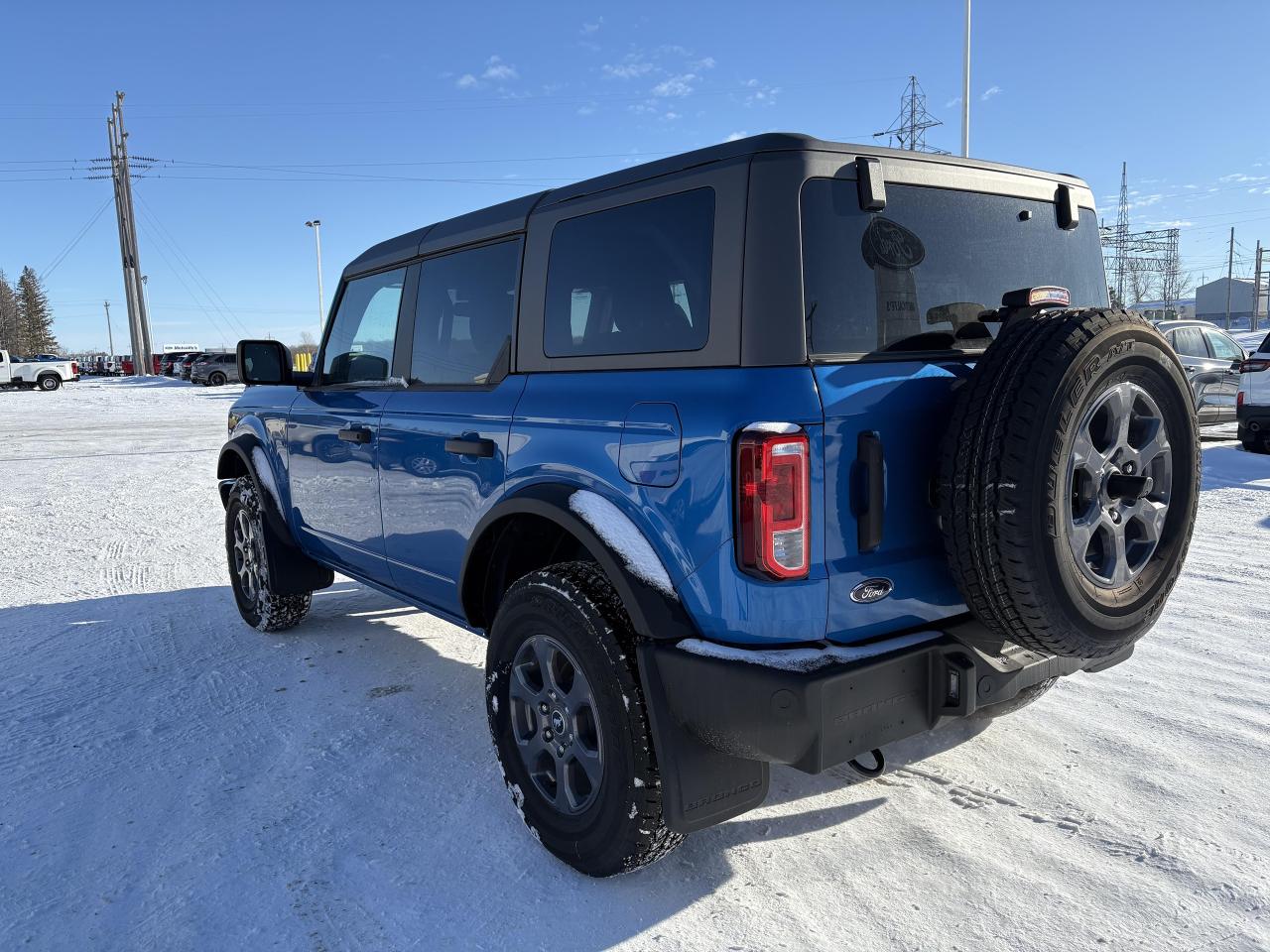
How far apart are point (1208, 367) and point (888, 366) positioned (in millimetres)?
13121

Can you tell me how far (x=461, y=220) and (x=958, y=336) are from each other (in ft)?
6.49

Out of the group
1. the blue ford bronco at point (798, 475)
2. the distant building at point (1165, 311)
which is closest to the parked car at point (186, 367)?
the distant building at point (1165, 311)

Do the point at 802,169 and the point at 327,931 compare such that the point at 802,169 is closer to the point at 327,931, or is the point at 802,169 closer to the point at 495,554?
the point at 495,554

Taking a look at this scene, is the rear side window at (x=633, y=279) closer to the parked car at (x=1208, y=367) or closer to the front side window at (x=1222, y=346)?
the parked car at (x=1208, y=367)

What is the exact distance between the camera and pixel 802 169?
2.30 metres

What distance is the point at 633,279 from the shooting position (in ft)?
8.75

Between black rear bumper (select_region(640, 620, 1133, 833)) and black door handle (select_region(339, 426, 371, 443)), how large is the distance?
77.8 inches

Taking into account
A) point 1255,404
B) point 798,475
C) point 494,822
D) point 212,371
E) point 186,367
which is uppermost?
point 186,367

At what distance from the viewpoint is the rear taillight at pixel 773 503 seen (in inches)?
84.3

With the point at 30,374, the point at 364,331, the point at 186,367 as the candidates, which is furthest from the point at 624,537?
the point at 186,367

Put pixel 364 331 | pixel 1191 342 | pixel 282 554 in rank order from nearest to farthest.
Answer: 1. pixel 364 331
2. pixel 282 554
3. pixel 1191 342

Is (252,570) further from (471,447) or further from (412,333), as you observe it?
(471,447)

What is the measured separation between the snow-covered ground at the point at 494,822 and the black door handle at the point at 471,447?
1195 mm

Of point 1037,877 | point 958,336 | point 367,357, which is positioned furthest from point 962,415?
point 367,357
